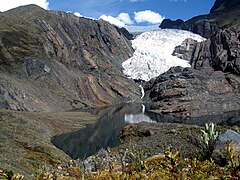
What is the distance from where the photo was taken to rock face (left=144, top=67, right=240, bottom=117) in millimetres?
111062

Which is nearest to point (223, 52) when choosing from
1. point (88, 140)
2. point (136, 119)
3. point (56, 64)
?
point (56, 64)

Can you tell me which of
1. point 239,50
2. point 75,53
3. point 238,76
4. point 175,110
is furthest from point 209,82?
point 75,53

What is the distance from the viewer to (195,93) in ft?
446

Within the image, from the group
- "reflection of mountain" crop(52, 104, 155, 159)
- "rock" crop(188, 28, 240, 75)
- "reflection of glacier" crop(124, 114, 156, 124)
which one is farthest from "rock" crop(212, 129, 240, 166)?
"rock" crop(188, 28, 240, 75)

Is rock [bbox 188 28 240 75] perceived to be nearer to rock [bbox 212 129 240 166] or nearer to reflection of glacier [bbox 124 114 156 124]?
reflection of glacier [bbox 124 114 156 124]

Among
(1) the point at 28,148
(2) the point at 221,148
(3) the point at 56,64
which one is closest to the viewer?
(2) the point at 221,148

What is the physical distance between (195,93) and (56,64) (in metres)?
55.0

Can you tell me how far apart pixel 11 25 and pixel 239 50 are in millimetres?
99538

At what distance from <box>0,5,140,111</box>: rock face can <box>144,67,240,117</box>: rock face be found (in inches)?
794

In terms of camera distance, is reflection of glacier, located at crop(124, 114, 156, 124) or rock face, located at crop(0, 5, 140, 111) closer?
reflection of glacier, located at crop(124, 114, 156, 124)

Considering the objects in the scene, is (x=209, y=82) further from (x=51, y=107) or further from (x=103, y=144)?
(x=103, y=144)

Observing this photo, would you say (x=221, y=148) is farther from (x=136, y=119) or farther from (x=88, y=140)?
(x=136, y=119)

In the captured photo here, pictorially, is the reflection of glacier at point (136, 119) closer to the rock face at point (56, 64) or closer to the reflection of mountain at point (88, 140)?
the reflection of mountain at point (88, 140)

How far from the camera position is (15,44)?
419 feet
